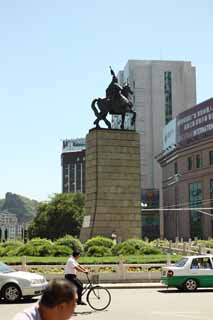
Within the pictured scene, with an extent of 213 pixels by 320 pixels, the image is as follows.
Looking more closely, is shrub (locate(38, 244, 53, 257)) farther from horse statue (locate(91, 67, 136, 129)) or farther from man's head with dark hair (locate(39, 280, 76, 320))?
man's head with dark hair (locate(39, 280, 76, 320))

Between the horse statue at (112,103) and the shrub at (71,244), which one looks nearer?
the shrub at (71,244)

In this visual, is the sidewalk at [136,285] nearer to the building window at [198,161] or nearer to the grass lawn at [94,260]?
the grass lawn at [94,260]

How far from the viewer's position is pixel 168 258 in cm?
2811

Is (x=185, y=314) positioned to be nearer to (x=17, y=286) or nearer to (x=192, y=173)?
(x=17, y=286)

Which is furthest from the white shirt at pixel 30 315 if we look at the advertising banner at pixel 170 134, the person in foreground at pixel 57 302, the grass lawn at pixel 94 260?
the advertising banner at pixel 170 134

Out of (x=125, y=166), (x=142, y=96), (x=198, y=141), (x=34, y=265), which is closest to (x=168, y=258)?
(x=34, y=265)


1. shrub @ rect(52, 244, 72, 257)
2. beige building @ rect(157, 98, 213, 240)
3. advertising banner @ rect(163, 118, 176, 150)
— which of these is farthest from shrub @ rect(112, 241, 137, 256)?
advertising banner @ rect(163, 118, 176, 150)

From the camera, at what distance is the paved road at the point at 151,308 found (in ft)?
44.1

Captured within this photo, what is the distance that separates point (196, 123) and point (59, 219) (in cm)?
2854

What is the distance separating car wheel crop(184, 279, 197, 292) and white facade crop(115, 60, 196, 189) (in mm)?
114149

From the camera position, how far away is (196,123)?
9406 centimetres

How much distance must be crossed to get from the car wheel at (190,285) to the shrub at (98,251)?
491 inches

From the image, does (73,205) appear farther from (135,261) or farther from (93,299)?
(93,299)

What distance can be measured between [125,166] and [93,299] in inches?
973
